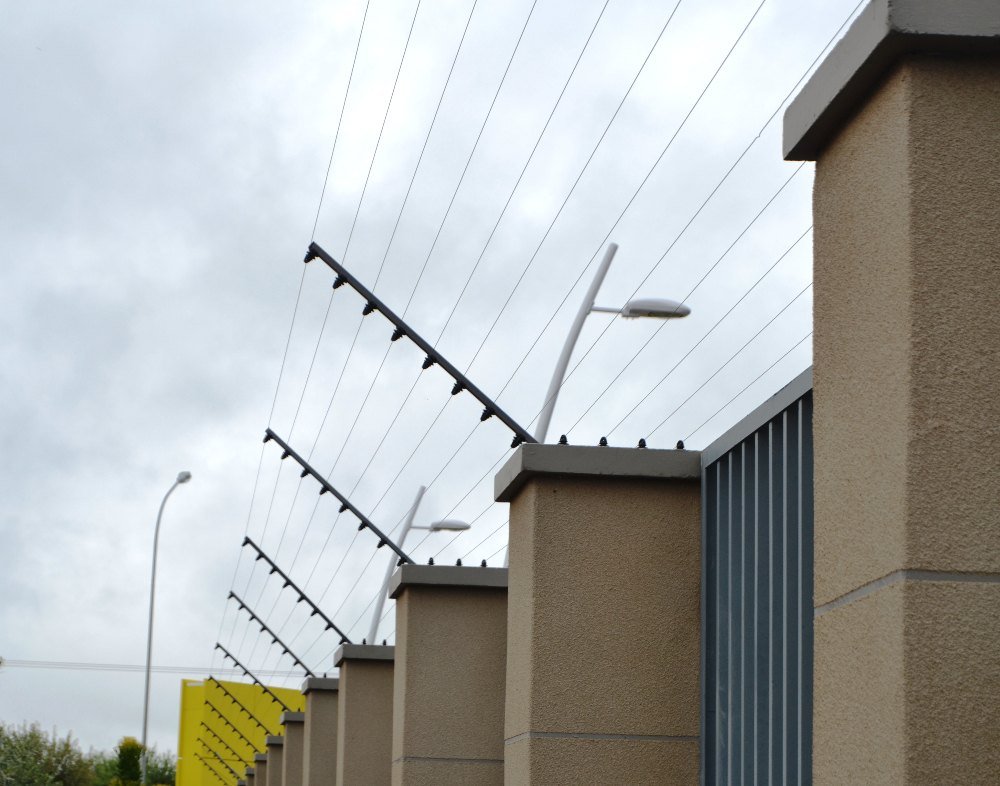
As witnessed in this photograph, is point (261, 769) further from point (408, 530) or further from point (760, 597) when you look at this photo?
point (760, 597)

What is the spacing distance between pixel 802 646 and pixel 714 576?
1567 mm

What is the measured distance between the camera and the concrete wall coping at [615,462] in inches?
344

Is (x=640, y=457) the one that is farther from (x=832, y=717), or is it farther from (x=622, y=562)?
(x=832, y=717)

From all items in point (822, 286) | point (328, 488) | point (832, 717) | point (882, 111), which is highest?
point (328, 488)

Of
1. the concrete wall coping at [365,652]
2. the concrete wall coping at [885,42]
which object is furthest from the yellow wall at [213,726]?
the concrete wall coping at [885,42]

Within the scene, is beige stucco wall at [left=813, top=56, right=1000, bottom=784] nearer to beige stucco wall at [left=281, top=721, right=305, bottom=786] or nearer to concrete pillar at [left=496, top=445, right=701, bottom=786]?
concrete pillar at [left=496, top=445, right=701, bottom=786]

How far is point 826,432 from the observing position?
523 cm

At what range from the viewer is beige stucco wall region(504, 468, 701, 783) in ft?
28.3

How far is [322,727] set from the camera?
21328 millimetres

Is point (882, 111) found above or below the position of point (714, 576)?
above

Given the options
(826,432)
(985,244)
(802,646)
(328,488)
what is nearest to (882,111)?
(985,244)

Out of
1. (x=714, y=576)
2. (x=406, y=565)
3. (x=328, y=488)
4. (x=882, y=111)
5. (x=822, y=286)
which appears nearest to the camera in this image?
(x=882, y=111)

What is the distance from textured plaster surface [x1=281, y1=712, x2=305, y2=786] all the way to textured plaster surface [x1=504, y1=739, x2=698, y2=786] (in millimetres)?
19253

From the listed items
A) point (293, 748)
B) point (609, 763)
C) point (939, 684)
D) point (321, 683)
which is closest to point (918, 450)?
point (939, 684)
